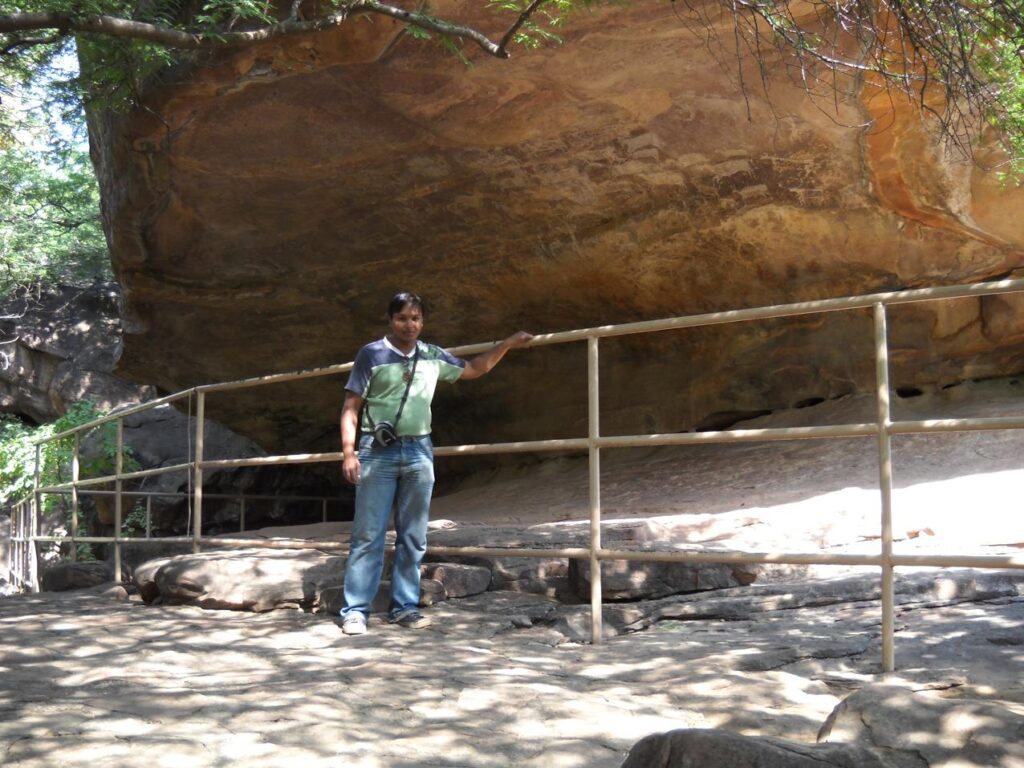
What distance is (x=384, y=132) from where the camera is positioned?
7449 mm

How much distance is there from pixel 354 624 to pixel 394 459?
0.69 m

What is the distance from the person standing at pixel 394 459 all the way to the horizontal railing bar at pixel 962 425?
1616 mm

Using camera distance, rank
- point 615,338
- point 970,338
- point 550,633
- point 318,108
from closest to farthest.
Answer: point 550,633, point 318,108, point 970,338, point 615,338

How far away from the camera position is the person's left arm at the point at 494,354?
4.11m

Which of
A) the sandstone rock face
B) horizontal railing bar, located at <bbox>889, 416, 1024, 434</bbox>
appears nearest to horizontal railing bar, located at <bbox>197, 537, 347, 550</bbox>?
horizontal railing bar, located at <bbox>889, 416, 1024, 434</bbox>

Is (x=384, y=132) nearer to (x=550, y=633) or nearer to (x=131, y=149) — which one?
(x=131, y=149)

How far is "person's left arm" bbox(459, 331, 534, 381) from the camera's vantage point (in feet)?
13.5

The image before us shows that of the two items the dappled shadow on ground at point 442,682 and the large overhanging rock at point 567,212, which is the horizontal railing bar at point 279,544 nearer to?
the dappled shadow on ground at point 442,682

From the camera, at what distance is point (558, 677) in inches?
120

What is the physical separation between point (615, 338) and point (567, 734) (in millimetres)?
7833

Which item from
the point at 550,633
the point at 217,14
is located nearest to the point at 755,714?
the point at 550,633

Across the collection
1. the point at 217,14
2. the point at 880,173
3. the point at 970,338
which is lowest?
the point at 970,338

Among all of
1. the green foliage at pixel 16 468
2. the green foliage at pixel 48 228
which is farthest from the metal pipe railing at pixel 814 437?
the green foliage at pixel 48 228

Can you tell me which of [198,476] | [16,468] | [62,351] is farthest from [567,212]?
[62,351]
